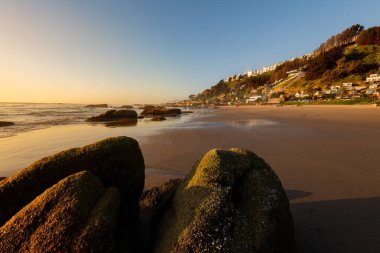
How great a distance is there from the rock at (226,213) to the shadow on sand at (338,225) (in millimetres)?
754

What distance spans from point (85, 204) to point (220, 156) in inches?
80.9

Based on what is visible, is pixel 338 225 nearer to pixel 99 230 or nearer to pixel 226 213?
pixel 226 213

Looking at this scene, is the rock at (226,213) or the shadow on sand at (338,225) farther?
the shadow on sand at (338,225)

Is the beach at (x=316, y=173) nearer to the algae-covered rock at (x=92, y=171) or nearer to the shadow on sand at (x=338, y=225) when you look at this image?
the shadow on sand at (x=338, y=225)

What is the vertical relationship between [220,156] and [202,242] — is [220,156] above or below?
above

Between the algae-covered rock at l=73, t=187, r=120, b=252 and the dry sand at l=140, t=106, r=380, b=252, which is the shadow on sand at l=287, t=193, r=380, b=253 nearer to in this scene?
the dry sand at l=140, t=106, r=380, b=252

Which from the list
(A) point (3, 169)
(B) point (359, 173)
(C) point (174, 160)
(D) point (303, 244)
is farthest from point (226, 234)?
(A) point (3, 169)

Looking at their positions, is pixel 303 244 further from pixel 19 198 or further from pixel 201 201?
pixel 19 198

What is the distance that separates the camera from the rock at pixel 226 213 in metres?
2.61

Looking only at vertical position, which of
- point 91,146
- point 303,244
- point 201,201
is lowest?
point 303,244

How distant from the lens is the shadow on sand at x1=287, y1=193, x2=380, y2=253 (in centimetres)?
334

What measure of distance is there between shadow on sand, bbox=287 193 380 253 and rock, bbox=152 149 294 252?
0.75m

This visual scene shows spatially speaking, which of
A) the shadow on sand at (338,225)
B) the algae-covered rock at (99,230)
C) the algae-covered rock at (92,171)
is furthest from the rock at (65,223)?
the shadow on sand at (338,225)

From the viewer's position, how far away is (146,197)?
4941mm
